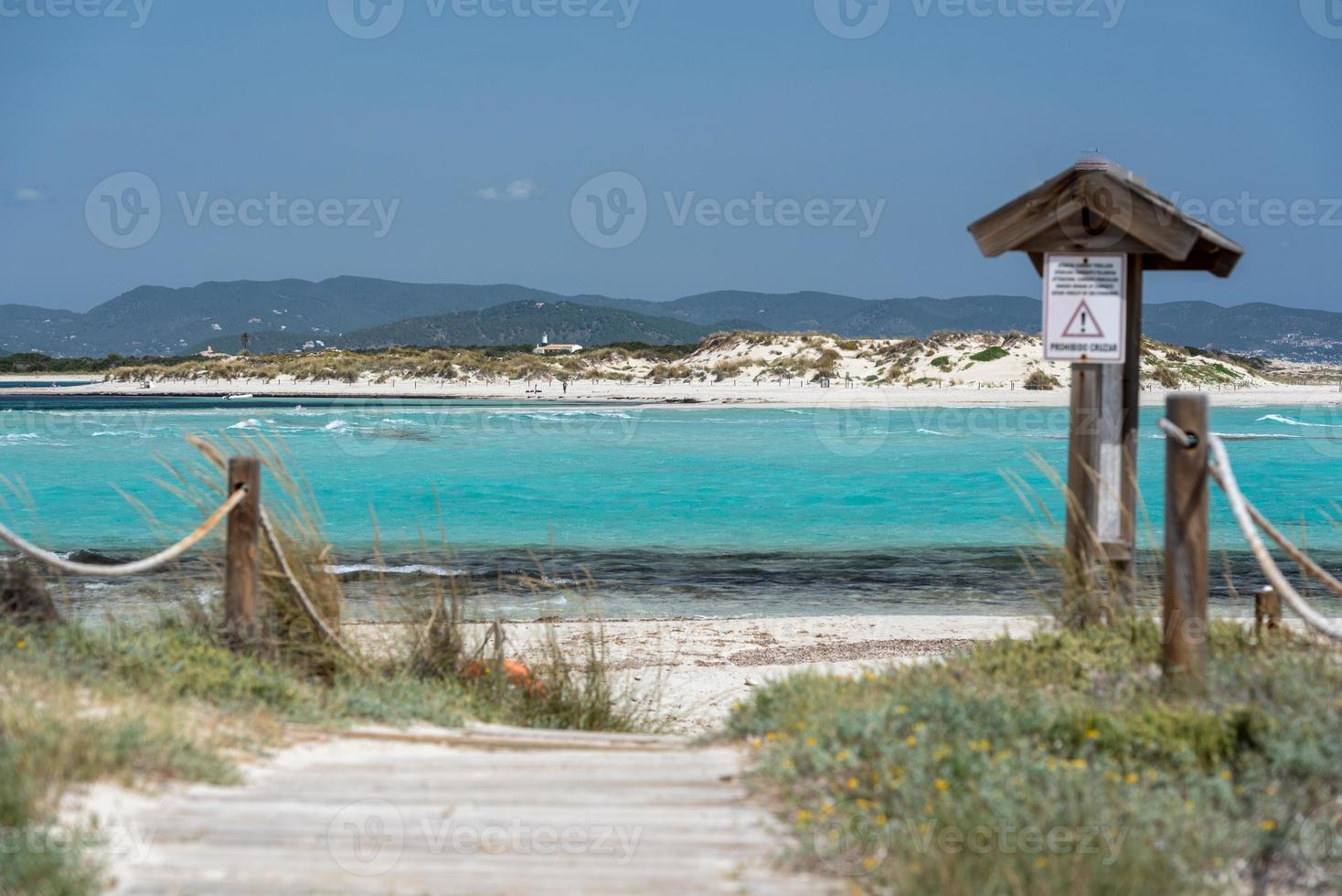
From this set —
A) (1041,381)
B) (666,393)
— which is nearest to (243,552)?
(1041,381)

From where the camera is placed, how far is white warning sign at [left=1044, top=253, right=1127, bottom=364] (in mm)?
5668

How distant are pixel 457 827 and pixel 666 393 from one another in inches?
1889

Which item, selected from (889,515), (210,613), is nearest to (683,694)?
(210,613)

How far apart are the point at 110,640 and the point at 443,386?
5342cm

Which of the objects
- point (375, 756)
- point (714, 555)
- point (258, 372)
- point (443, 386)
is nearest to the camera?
point (375, 756)

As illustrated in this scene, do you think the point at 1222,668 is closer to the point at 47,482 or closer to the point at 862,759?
the point at 862,759

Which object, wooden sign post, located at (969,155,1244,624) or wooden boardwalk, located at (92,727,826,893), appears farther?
wooden sign post, located at (969,155,1244,624)

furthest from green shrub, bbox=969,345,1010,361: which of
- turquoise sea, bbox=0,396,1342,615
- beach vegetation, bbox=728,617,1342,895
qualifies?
beach vegetation, bbox=728,617,1342,895

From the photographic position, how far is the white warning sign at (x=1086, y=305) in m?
5.67

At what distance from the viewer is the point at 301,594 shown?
18.7 feet

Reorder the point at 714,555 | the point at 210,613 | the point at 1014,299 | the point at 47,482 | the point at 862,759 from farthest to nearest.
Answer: the point at 1014,299, the point at 47,482, the point at 714,555, the point at 210,613, the point at 862,759

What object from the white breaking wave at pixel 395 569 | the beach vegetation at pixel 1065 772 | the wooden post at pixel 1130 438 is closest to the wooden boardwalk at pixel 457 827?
the beach vegetation at pixel 1065 772

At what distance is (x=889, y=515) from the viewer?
1931 cm

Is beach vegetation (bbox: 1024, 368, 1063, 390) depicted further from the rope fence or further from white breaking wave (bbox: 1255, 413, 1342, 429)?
the rope fence
